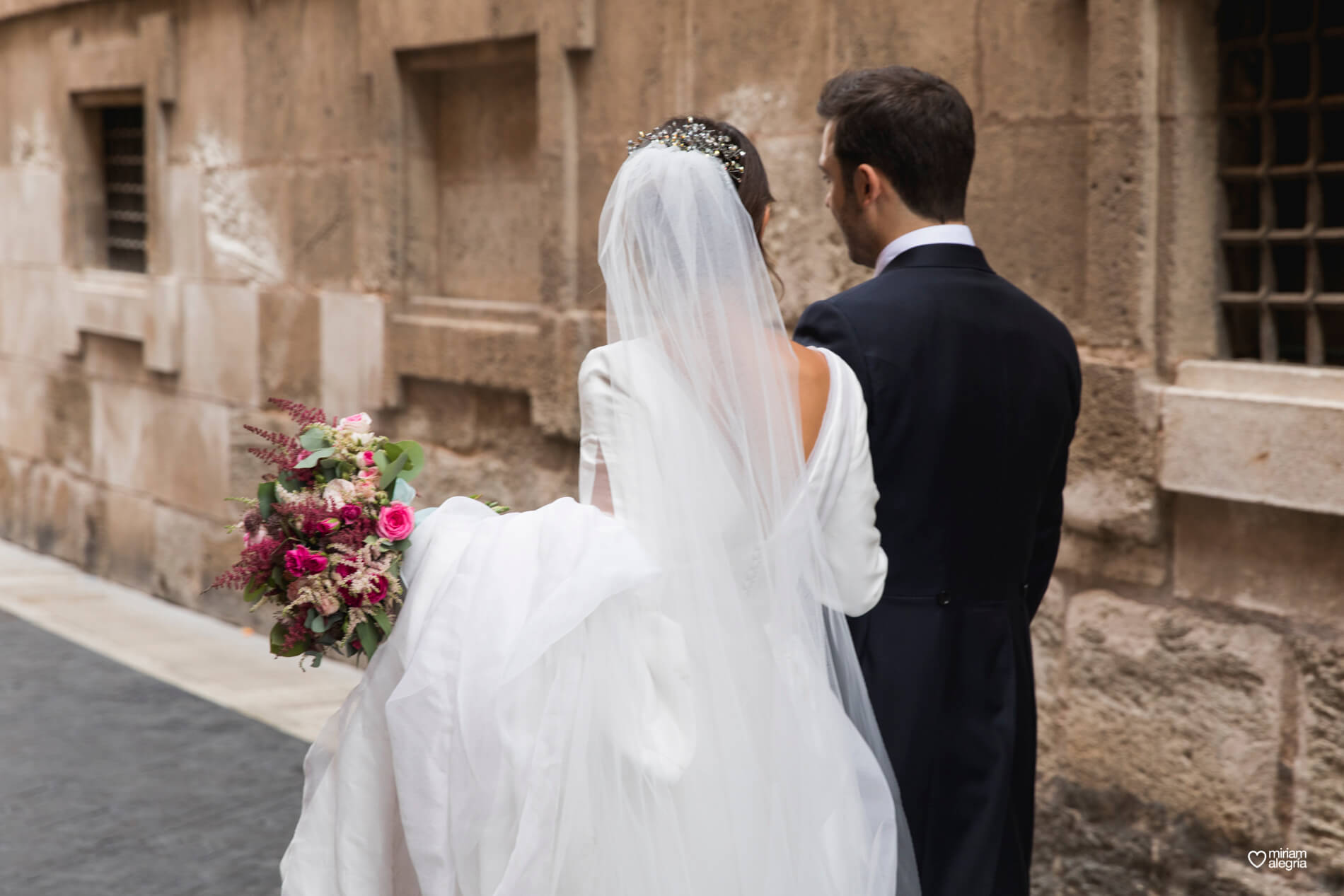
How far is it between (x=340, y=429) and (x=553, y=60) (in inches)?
138

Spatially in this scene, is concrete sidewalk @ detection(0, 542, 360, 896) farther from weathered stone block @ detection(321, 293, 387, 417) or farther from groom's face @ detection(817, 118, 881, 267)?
groom's face @ detection(817, 118, 881, 267)

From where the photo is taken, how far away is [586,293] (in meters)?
5.95

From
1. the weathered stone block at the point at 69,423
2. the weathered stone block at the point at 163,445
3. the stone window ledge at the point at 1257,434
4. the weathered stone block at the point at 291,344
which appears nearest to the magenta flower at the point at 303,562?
the stone window ledge at the point at 1257,434

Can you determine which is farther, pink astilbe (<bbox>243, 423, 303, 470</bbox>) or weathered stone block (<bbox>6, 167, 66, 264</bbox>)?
weathered stone block (<bbox>6, 167, 66, 264</bbox>)

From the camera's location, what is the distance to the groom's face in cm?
264

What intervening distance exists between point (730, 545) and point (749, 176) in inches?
24.3

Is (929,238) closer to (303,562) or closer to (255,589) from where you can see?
(303,562)

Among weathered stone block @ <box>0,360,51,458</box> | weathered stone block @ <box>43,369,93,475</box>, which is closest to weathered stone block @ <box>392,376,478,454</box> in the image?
weathered stone block @ <box>43,369,93,475</box>

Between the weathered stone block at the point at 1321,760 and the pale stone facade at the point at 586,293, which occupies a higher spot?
the pale stone facade at the point at 586,293

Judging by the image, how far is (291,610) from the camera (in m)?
2.63

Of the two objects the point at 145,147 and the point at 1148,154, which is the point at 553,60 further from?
the point at 145,147

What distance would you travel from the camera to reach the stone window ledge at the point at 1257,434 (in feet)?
11.6

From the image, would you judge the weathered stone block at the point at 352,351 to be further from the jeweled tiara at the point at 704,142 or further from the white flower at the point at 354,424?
the jeweled tiara at the point at 704,142

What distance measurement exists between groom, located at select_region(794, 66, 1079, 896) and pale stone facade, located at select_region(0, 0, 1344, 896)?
595mm
